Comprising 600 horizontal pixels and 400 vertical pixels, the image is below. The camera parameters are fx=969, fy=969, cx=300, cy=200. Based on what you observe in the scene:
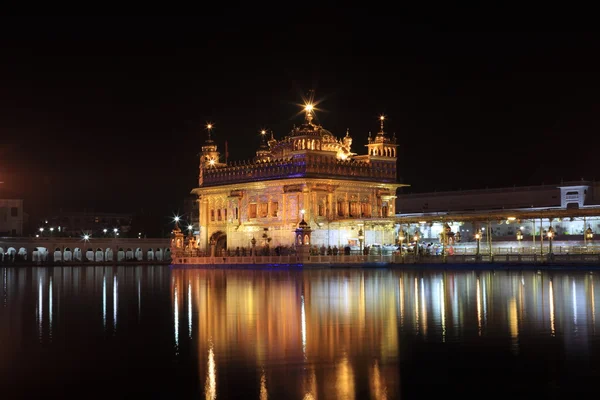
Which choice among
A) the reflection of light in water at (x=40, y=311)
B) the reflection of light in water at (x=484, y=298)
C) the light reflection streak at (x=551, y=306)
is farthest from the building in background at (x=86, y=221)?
the light reflection streak at (x=551, y=306)

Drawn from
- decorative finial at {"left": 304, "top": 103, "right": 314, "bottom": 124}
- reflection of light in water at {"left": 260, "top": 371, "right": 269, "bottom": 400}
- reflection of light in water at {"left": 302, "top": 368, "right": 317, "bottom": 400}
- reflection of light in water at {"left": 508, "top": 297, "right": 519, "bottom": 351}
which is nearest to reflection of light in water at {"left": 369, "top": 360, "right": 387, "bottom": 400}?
reflection of light in water at {"left": 302, "top": 368, "right": 317, "bottom": 400}

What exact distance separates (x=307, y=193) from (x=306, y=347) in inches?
1845

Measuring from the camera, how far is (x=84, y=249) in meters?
95.5

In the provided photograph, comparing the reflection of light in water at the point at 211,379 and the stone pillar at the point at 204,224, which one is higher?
the stone pillar at the point at 204,224

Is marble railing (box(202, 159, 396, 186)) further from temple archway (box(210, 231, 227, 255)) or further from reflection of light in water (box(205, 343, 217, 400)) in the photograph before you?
reflection of light in water (box(205, 343, 217, 400))

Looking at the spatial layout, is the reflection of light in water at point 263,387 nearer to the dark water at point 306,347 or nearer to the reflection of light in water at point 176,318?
the dark water at point 306,347

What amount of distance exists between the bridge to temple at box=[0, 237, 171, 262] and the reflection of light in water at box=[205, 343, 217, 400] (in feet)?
251

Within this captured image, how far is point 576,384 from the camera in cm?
1177

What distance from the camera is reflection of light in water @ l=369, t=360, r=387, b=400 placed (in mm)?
11312

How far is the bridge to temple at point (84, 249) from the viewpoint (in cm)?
9012

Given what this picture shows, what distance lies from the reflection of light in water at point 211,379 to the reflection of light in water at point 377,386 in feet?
6.22

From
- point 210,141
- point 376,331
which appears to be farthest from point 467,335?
point 210,141

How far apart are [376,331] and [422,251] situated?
42.5 metres

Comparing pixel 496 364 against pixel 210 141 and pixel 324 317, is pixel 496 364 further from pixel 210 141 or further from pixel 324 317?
pixel 210 141
